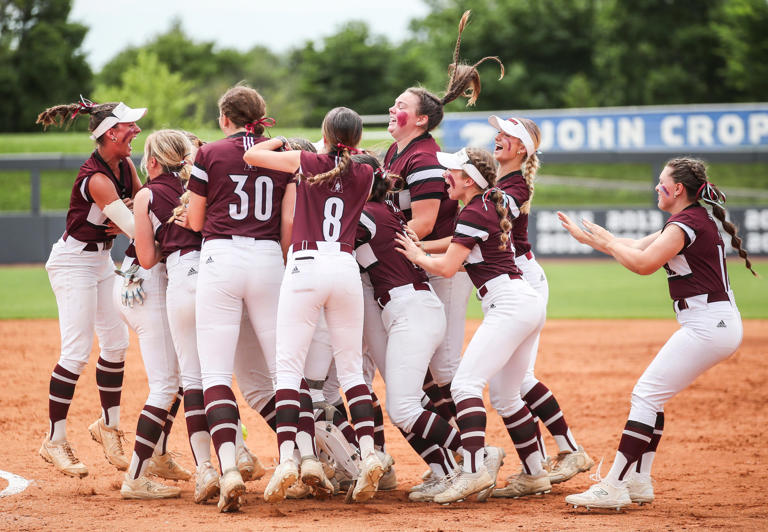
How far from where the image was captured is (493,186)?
16.8 ft

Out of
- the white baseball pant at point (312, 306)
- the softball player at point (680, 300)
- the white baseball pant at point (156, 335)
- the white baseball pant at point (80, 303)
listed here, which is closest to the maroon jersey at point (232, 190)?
the white baseball pant at point (312, 306)

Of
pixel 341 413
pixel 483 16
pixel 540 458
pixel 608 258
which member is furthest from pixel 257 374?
pixel 483 16

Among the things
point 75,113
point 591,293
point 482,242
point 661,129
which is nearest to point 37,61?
point 661,129

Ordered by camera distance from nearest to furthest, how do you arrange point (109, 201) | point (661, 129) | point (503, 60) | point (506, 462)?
point (109, 201), point (506, 462), point (661, 129), point (503, 60)

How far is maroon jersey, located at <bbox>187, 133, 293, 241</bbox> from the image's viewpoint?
4680 mm

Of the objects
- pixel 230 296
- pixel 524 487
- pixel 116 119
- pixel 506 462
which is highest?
pixel 116 119

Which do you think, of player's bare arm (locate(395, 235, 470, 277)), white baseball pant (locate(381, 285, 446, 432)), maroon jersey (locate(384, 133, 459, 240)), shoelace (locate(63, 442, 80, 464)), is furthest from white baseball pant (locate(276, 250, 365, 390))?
shoelace (locate(63, 442, 80, 464))

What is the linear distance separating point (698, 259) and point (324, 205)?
2.07 meters

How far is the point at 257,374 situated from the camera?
5199 millimetres

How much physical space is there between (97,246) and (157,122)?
35196mm

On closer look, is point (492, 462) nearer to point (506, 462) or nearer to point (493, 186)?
point (506, 462)

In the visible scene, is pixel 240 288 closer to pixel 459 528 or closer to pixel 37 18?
pixel 459 528

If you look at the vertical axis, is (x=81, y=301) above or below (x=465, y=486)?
above

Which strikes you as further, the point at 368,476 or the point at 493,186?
the point at 493,186
